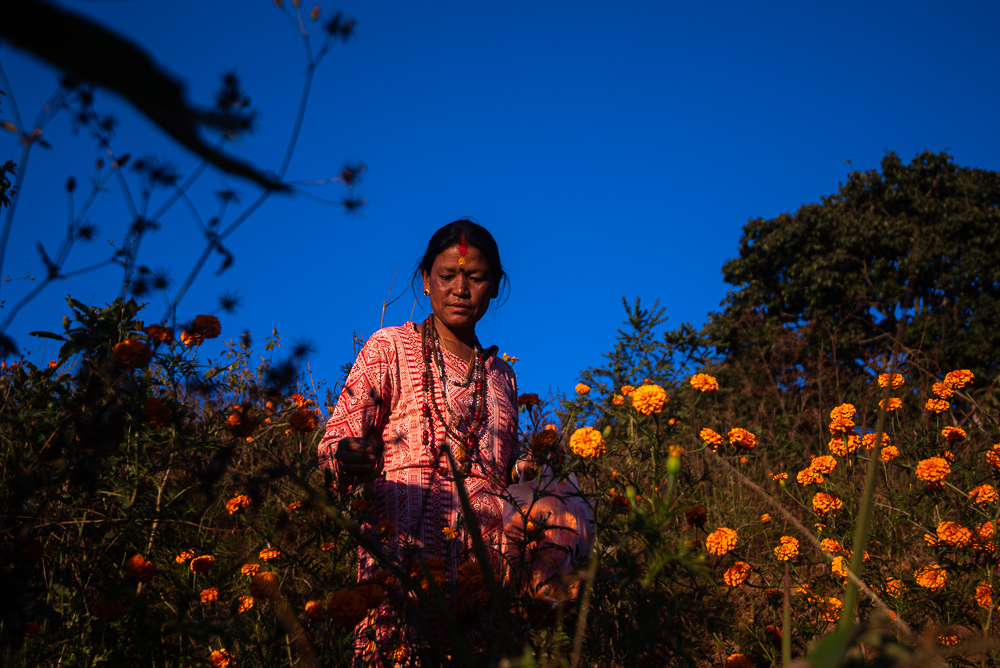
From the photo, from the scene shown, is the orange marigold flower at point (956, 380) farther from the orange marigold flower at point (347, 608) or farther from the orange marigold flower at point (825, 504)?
the orange marigold flower at point (347, 608)

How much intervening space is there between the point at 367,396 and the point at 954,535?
6.65ft

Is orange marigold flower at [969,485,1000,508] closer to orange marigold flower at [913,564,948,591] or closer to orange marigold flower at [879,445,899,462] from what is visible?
orange marigold flower at [879,445,899,462]

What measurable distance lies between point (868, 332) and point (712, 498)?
1100cm

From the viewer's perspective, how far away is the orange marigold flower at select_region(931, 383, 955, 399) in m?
2.83

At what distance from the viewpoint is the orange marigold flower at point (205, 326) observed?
165 cm

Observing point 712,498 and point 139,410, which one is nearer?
point 139,410

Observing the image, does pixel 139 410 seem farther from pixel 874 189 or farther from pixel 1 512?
pixel 874 189

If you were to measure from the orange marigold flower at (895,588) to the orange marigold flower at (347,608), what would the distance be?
5.25 ft

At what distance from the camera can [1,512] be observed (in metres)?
1.05

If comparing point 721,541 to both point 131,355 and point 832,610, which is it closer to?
point 832,610

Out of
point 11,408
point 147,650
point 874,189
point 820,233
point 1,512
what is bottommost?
point 147,650

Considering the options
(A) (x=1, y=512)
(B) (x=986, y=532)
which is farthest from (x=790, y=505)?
(A) (x=1, y=512)

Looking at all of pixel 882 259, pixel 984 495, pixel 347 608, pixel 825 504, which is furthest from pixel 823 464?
pixel 882 259

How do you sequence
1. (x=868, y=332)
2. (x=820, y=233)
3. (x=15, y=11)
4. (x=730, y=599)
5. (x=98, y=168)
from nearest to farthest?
(x=15, y=11) → (x=98, y=168) → (x=730, y=599) → (x=868, y=332) → (x=820, y=233)
